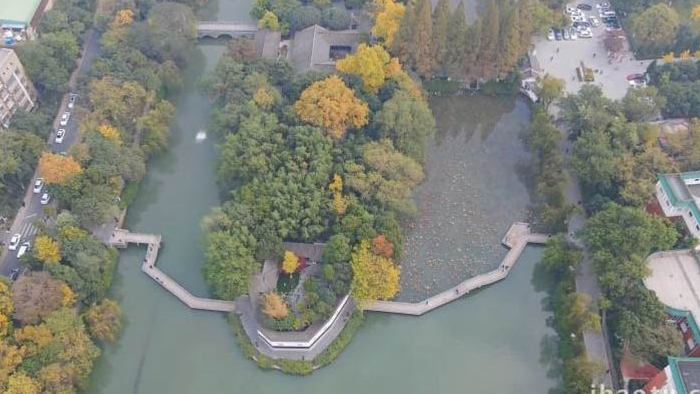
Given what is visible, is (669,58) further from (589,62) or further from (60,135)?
(60,135)

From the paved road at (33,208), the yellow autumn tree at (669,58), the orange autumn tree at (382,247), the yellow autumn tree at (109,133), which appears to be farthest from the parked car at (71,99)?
the yellow autumn tree at (669,58)

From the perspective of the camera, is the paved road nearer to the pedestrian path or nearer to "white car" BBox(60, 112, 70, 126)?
the pedestrian path

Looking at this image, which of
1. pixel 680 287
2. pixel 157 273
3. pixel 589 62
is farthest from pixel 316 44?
pixel 680 287

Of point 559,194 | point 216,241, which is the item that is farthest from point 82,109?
point 559,194

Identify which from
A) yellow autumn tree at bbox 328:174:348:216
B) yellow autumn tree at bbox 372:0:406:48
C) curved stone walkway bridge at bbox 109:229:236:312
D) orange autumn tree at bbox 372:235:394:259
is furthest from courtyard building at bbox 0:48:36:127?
orange autumn tree at bbox 372:235:394:259

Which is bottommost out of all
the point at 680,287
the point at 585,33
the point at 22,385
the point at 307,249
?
the point at 22,385
